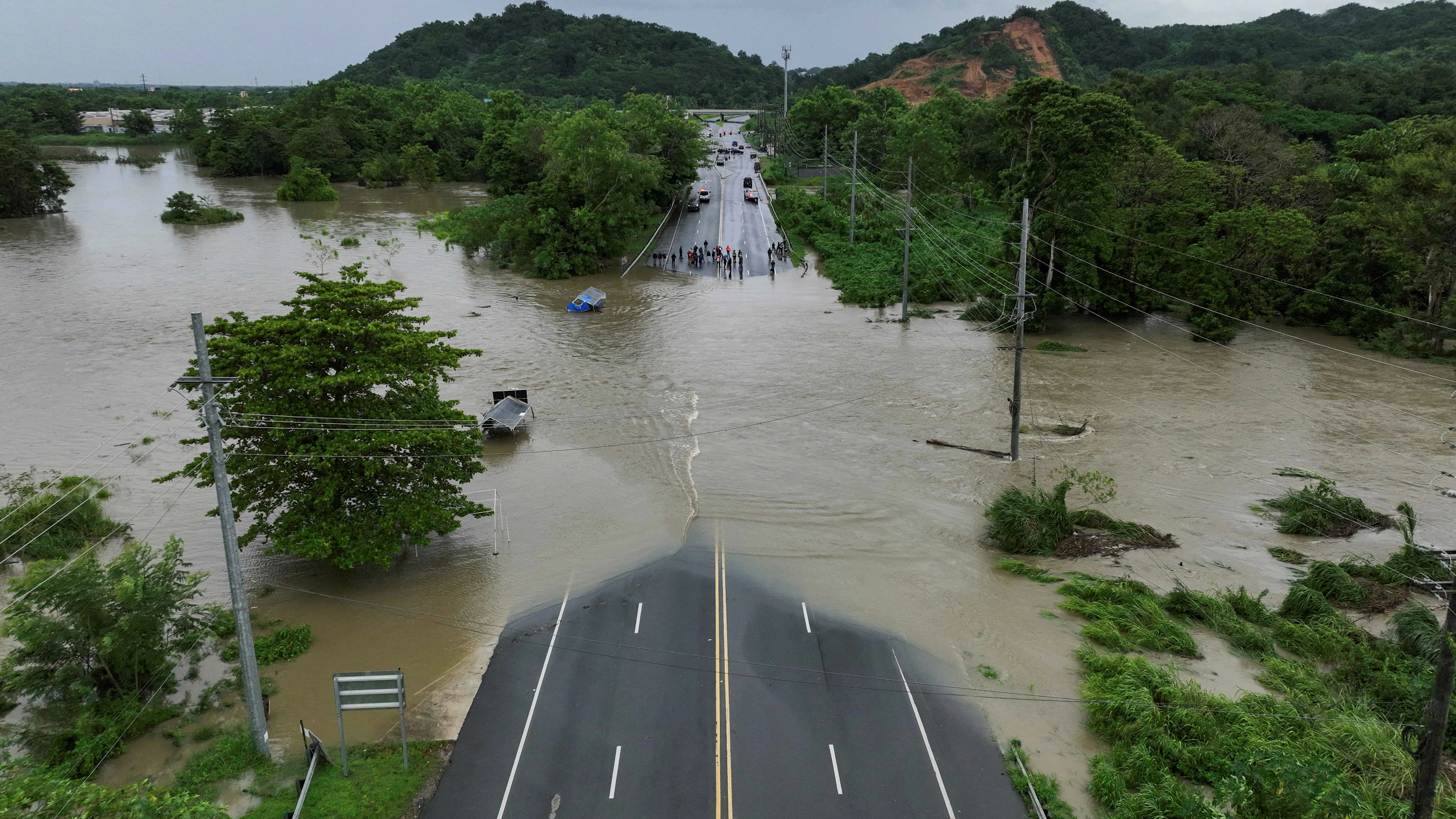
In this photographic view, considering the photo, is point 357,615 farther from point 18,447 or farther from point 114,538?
point 18,447

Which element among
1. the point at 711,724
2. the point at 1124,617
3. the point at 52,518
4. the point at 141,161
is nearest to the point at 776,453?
the point at 1124,617

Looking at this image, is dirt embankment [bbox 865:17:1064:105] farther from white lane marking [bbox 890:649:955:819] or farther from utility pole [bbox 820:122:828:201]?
white lane marking [bbox 890:649:955:819]

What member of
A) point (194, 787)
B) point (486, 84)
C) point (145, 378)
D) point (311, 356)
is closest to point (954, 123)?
point (145, 378)

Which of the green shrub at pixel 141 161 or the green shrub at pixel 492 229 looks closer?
the green shrub at pixel 492 229

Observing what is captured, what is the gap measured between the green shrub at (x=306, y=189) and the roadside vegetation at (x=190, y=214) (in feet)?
37.9

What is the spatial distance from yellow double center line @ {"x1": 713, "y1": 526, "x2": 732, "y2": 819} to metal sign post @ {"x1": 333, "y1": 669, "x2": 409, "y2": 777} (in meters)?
4.96

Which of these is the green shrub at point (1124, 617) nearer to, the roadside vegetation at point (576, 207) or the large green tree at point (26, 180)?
the roadside vegetation at point (576, 207)

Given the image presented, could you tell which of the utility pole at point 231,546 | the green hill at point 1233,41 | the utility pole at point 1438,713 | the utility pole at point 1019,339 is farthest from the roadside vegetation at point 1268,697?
the green hill at point 1233,41

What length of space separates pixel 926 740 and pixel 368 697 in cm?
→ 940

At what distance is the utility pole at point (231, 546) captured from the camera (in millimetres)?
13250

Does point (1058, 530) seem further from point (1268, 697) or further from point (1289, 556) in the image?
point (1268, 697)

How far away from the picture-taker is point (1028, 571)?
21.6 metres

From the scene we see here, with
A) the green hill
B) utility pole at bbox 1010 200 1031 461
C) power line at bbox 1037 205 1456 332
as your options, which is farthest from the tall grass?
the green hill

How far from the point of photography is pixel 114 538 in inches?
915
